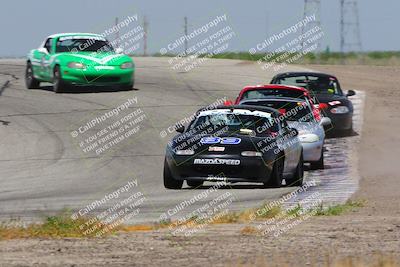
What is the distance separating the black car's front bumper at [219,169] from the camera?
1709 cm

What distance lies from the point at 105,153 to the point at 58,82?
366 inches

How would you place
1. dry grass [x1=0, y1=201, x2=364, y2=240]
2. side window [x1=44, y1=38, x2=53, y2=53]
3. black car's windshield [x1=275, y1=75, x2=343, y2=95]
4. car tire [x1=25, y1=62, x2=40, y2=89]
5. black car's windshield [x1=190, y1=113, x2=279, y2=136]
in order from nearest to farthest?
1. dry grass [x1=0, y1=201, x2=364, y2=240]
2. black car's windshield [x1=190, y1=113, x2=279, y2=136]
3. black car's windshield [x1=275, y1=75, x2=343, y2=95]
4. side window [x1=44, y1=38, x2=53, y2=53]
5. car tire [x1=25, y1=62, x2=40, y2=89]

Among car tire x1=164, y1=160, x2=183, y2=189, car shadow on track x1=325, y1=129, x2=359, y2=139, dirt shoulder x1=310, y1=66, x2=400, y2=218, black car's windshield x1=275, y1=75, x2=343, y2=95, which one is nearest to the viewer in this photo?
dirt shoulder x1=310, y1=66, x2=400, y2=218

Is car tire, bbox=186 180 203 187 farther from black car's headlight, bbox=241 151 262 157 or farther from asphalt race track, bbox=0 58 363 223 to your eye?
black car's headlight, bbox=241 151 262 157

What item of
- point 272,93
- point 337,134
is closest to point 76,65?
point 337,134

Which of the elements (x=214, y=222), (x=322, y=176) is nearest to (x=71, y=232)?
(x=214, y=222)

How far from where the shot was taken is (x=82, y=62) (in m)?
29.9

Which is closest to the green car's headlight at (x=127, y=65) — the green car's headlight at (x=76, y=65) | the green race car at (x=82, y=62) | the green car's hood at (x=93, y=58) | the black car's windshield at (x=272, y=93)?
the green race car at (x=82, y=62)

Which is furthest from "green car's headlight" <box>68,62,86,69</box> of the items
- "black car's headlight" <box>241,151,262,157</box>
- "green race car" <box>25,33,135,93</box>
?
"black car's headlight" <box>241,151,262,157</box>

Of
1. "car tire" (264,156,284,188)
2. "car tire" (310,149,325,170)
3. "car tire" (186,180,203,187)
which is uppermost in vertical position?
"car tire" (264,156,284,188)

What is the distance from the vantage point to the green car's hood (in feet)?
98.1

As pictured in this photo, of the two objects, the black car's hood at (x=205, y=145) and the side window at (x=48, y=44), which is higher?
the black car's hood at (x=205, y=145)

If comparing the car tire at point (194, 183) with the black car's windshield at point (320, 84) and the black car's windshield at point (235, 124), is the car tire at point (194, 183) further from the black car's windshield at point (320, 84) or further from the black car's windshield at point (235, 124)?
the black car's windshield at point (320, 84)

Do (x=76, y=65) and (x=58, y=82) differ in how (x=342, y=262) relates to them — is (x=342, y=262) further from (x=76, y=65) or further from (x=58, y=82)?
(x=58, y=82)
